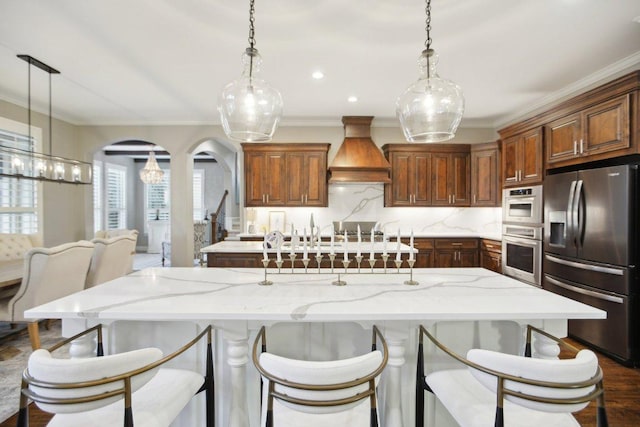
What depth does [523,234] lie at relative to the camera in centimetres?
383

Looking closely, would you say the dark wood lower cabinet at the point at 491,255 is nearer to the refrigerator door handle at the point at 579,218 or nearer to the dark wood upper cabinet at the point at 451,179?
the dark wood upper cabinet at the point at 451,179

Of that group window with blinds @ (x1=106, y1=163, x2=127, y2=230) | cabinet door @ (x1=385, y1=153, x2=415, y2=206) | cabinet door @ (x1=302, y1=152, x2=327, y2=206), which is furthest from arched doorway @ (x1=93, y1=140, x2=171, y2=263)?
cabinet door @ (x1=385, y1=153, x2=415, y2=206)

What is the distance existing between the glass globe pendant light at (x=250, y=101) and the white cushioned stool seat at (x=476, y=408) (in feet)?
5.34

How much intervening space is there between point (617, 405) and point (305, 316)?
7.89 ft

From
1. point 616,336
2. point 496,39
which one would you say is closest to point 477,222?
point 616,336

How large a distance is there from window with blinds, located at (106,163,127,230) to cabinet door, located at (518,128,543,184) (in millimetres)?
9294

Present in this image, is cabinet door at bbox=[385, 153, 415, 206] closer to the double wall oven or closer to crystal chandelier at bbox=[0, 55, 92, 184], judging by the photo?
the double wall oven

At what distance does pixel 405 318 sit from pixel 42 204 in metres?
5.61

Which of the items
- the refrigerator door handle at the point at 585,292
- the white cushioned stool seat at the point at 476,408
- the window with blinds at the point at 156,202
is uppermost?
the window with blinds at the point at 156,202

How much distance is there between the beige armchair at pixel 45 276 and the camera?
2736 millimetres

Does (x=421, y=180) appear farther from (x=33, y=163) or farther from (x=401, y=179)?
(x=33, y=163)

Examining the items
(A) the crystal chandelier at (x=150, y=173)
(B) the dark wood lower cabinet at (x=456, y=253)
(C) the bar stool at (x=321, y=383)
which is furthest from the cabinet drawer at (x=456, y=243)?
(A) the crystal chandelier at (x=150, y=173)

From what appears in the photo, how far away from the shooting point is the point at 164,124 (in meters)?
5.29

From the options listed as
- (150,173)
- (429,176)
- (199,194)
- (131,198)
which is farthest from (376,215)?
(131,198)
